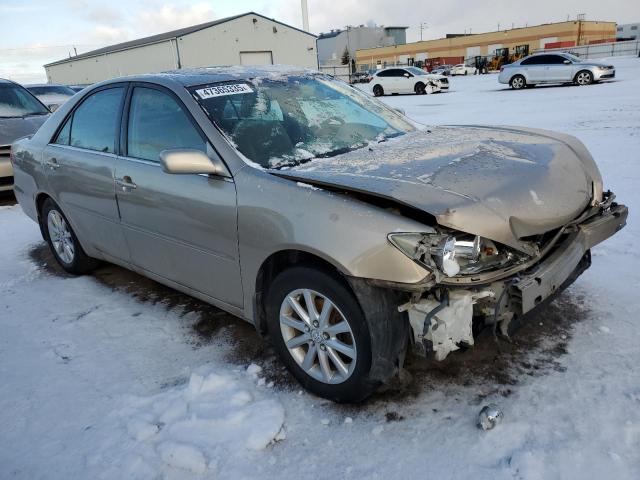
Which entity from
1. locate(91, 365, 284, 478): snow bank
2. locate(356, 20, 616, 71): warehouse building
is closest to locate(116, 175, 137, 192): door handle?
locate(91, 365, 284, 478): snow bank

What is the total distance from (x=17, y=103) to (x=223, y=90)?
24.1 feet

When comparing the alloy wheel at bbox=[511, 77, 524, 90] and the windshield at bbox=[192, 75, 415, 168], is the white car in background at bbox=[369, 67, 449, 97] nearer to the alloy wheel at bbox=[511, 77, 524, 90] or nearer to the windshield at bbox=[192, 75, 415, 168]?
the alloy wheel at bbox=[511, 77, 524, 90]

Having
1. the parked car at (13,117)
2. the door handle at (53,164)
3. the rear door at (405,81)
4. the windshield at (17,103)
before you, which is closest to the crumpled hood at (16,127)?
the parked car at (13,117)

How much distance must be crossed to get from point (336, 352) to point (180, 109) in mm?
1731

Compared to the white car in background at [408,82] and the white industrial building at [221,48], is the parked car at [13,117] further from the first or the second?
the white industrial building at [221,48]

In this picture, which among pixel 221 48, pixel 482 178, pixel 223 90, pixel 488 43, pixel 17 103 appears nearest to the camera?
pixel 482 178

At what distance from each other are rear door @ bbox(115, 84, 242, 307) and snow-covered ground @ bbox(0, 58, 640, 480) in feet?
→ 1.54

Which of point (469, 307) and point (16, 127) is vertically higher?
point (16, 127)

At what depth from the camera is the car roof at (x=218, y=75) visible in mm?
3268

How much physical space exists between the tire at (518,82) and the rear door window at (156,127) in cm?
2102

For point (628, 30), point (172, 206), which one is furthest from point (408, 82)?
point (628, 30)

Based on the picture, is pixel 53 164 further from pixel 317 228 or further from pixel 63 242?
pixel 317 228

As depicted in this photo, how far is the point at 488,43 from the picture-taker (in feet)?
222

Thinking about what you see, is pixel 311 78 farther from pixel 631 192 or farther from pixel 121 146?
pixel 631 192
